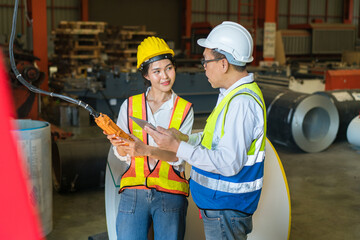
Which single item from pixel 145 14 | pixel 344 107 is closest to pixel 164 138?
pixel 344 107

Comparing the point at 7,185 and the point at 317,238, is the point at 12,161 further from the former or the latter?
the point at 317,238

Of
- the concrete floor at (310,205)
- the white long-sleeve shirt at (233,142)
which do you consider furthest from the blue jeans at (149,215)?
the concrete floor at (310,205)

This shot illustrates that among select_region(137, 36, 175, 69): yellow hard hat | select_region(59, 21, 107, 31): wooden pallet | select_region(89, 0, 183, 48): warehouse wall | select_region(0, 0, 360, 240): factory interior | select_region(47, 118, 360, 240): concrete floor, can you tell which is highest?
select_region(89, 0, 183, 48): warehouse wall

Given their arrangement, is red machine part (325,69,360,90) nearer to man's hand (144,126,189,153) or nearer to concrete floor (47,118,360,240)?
concrete floor (47,118,360,240)

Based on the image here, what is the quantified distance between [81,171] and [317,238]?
2736mm

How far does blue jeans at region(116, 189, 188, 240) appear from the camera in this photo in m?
2.43

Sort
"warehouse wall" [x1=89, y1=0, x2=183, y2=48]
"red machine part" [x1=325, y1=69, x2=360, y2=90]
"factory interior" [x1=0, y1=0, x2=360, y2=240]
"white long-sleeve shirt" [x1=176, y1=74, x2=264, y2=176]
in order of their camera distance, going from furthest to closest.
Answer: "warehouse wall" [x1=89, y1=0, x2=183, y2=48], "red machine part" [x1=325, y1=69, x2=360, y2=90], "factory interior" [x1=0, y1=0, x2=360, y2=240], "white long-sleeve shirt" [x1=176, y1=74, x2=264, y2=176]

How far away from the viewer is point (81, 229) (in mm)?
4309

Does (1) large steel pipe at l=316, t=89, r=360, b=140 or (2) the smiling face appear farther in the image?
(1) large steel pipe at l=316, t=89, r=360, b=140

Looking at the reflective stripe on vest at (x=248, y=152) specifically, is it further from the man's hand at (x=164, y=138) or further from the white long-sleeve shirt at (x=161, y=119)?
the white long-sleeve shirt at (x=161, y=119)

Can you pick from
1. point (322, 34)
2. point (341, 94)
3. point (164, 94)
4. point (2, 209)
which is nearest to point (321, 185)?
point (341, 94)

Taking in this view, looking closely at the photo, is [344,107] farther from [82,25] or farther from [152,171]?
[82,25]

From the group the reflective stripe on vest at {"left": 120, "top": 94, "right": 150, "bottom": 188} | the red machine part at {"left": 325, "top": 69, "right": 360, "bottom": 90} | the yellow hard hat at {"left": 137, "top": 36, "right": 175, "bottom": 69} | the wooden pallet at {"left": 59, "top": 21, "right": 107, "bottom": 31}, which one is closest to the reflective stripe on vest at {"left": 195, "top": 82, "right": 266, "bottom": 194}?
the reflective stripe on vest at {"left": 120, "top": 94, "right": 150, "bottom": 188}

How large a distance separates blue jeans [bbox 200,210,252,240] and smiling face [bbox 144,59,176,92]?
83 cm
